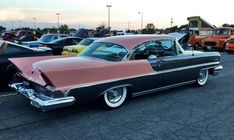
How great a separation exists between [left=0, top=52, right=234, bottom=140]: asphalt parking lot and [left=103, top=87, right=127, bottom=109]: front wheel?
0.44 feet

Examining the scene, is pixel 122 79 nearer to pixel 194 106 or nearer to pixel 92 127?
pixel 92 127

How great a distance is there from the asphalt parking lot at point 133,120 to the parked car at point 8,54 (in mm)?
546

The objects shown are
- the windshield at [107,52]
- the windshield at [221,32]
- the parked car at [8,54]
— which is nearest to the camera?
the windshield at [107,52]

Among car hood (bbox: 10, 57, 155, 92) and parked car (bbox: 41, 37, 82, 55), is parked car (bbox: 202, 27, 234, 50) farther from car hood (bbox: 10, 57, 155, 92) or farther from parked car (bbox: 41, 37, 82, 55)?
car hood (bbox: 10, 57, 155, 92)

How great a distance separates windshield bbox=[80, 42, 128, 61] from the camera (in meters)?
5.71

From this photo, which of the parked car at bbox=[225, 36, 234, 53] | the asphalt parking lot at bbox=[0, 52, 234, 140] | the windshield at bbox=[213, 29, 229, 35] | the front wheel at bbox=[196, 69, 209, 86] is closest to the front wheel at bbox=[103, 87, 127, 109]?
the asphalt parking lot at bbox=[0, 52, 234, 140]

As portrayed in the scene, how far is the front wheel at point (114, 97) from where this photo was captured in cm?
541

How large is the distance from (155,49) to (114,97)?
1.55m

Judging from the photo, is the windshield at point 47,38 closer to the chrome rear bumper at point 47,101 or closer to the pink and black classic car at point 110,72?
the pink and black classic car at point 110,72

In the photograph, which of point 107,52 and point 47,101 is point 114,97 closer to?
point 107,52

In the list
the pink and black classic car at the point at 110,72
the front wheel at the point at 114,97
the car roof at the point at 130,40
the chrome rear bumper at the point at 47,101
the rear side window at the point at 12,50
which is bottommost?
the front wheel at the point at 114,97

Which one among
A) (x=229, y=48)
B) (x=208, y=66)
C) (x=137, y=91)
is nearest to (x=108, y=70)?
(x=137, y=91)

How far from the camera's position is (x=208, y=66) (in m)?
7.58

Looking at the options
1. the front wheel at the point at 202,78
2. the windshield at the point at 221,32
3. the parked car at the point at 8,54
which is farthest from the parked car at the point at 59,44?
the windshield at the point at 221,32
